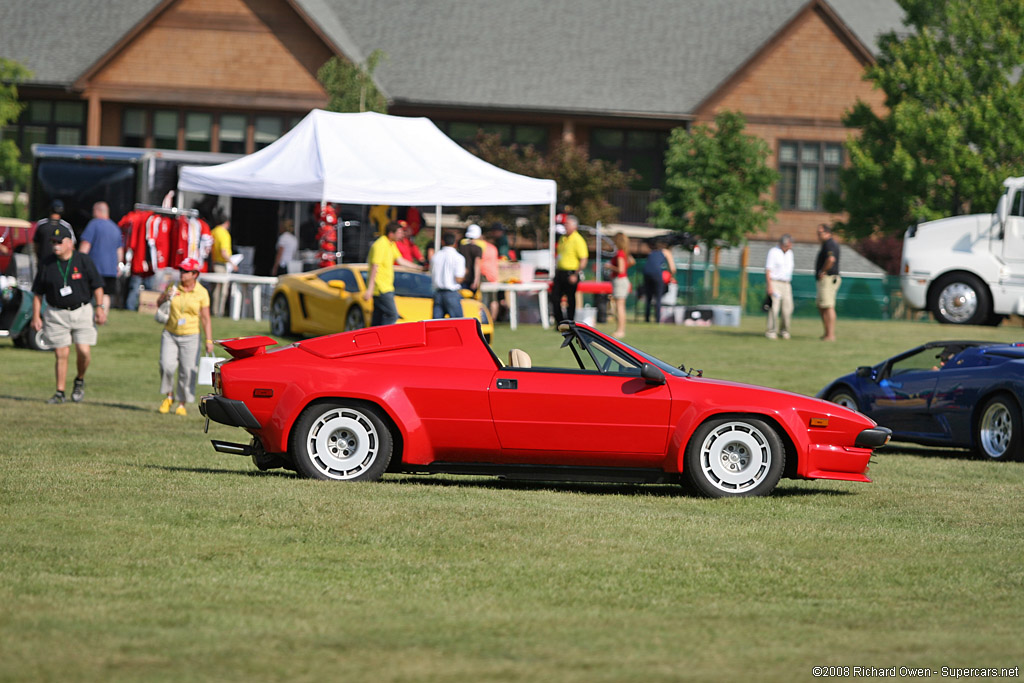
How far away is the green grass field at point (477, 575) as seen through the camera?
5418mm

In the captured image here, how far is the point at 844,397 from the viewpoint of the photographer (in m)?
15.0

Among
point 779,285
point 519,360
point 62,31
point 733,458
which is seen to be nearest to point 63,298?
point 519,360

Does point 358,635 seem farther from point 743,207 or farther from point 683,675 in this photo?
point 743,207

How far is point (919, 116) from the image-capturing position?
3991 centimetres

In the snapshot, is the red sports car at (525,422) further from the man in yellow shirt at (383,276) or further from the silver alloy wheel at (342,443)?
the man in yellow shirt at (383,276)

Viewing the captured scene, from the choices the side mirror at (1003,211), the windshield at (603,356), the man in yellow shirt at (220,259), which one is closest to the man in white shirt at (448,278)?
the man in yellow shirt at (220,259)

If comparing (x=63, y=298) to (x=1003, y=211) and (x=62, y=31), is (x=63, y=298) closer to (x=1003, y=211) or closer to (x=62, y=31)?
(x=1003, y=211)

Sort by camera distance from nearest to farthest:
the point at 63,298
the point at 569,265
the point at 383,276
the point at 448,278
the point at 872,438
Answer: the point at 872,438 → the point at 63,298 → the point at 383,276 → the point at 448,278 → the point at 569,265

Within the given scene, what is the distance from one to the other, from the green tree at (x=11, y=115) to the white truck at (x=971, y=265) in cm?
2611

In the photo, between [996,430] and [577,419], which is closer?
[577,419]

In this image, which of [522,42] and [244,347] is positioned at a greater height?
[522,42]

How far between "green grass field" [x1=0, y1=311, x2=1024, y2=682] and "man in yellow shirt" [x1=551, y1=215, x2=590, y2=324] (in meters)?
12.7

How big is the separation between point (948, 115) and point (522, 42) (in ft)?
45.6

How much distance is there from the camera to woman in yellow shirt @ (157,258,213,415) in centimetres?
1478
